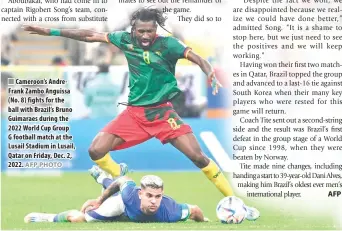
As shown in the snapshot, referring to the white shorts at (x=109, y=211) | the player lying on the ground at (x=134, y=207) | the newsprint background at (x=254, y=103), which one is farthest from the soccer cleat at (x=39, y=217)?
the white shorts at (x=109, y=211)

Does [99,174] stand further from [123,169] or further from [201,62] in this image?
[201,62]

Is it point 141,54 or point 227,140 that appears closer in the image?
point 141,54

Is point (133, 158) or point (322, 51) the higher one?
point (322, 51)

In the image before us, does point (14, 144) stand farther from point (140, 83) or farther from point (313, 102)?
point (313, 102)

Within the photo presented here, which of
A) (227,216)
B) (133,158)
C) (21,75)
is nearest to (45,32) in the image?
(21,75)

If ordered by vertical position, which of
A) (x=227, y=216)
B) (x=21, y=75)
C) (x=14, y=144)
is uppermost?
(x=21, y=75)

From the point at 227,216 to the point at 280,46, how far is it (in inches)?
80.4

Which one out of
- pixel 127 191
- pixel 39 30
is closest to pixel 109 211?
pixel 127 191

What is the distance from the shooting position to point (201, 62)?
11273 millimetres

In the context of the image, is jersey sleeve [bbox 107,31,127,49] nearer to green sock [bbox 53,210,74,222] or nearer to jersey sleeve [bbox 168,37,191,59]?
jersey sleeve [bbox 168,37,191,59]

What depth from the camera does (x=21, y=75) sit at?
12.4m

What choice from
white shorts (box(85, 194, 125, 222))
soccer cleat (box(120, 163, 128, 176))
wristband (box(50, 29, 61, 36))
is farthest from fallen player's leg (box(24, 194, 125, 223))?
wristband (box(50, 29, 61, 36))

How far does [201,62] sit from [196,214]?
5.35ft

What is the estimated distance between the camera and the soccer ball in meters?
11.5
